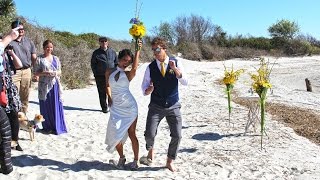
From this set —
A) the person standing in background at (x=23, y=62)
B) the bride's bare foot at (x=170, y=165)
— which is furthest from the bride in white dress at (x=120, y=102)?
the person standing in background at (x=23, y=62)

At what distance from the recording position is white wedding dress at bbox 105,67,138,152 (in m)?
5.45

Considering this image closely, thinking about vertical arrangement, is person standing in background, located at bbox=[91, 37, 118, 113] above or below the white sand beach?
above

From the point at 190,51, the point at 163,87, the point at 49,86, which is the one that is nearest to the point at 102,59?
the point at 49,86

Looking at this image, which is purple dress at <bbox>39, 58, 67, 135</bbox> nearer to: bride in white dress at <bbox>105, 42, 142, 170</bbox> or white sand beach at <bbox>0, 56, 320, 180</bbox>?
white sand beach at <bbox>0, 56, 320, 180</bbox>

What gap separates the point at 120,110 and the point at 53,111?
2.15 metres

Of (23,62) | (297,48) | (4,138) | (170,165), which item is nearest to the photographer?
(4,138)

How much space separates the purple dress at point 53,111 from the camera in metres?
7.18

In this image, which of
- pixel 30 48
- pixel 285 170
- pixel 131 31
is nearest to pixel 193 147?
pixel 285 170

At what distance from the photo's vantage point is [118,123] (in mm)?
5441

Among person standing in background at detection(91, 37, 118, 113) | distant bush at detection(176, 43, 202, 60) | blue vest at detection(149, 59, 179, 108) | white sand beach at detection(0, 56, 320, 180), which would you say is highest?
distant bush at detection(176, 43, 202, 60)

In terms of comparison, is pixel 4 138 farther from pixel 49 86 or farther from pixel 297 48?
pixel 297 48

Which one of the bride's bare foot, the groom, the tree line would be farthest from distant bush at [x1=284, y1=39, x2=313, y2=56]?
the groom

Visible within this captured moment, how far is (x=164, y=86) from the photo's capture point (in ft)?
17.8

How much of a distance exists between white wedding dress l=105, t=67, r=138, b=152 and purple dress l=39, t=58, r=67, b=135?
2015mm
